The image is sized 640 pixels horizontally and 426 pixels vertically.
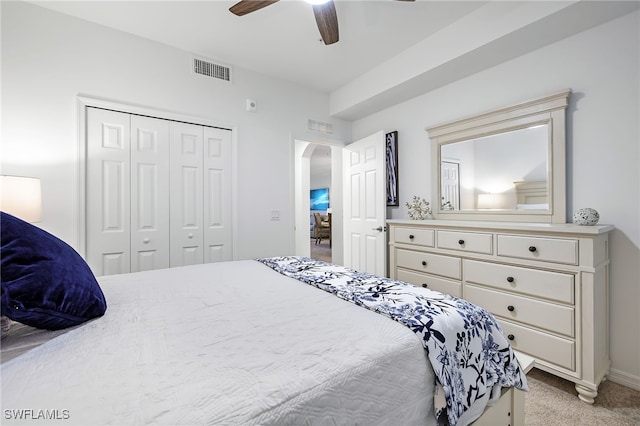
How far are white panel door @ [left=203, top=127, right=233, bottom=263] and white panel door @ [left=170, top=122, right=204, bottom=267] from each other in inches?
2.3

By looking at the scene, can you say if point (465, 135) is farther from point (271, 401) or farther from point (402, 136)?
point (271, 401)

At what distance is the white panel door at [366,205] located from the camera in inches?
127

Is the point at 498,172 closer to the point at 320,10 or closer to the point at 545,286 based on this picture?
the point at 545,286

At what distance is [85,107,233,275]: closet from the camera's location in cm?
238

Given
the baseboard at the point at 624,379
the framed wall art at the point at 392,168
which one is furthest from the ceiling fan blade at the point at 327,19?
the baseboard at the point at 624,379

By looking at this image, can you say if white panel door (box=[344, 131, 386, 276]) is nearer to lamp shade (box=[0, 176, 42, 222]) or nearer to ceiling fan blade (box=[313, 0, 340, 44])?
ceiling fan blade (box=[313, 0, 340, 44])

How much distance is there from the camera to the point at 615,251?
6.26ft

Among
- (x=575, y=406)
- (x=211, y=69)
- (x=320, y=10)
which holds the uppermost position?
(x=211, y=69)

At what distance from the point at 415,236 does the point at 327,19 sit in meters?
1.98

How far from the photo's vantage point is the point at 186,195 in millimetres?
2785

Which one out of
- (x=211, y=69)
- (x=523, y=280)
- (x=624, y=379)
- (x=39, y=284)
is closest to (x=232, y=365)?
(x=39, y=284)

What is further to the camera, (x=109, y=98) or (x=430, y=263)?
(x=430, y=263)

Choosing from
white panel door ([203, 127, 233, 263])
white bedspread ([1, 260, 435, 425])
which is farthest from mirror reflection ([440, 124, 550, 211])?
white panel door ([203, 127, 233, 263])

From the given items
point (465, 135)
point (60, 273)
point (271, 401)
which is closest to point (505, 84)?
point (465, 135)
